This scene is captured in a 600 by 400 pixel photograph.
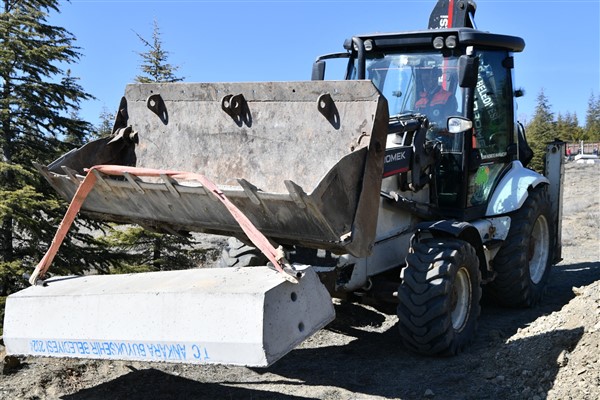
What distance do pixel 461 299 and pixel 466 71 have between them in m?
2.01

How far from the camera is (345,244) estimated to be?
4969mm

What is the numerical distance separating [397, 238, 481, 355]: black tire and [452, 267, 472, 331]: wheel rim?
0.05 meters

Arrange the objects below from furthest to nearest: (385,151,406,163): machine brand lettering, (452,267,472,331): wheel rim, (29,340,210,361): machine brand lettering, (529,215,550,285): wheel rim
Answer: (529,215,550,285): wheel rim, (452,267,472,331): wheel rim, (385,151,406,163): machine brand lettering, (29,340,210,361): machine brand lettering

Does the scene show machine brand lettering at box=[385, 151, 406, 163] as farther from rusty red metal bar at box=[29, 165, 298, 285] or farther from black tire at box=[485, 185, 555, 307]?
black tire at box=[485, 185, 555, 307]

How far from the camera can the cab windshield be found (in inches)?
272

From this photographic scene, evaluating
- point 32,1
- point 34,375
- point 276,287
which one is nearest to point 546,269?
point 276,287

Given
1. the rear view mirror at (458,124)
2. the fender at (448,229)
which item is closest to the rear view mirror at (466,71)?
the rear view mirror at (458,124)

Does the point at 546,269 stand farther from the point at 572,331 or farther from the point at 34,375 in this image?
the point at 34,375

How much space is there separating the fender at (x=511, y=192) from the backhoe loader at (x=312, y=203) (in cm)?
2

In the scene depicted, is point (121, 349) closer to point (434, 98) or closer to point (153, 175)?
point (153, 175)

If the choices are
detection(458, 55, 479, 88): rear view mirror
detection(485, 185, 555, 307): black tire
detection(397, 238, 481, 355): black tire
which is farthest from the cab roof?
detection(397, 238, 481, 355): black tire

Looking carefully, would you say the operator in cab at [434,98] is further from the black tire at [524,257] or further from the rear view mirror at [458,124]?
the black tire at [524,257]

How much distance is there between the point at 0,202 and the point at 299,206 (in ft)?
20.6

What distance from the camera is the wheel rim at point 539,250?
8.16 metres
